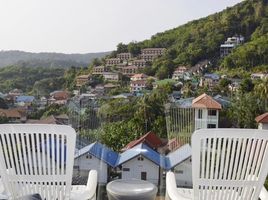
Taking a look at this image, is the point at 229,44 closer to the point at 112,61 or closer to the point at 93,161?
the point at 112,61

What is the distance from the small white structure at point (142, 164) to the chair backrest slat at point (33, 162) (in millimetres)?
1211

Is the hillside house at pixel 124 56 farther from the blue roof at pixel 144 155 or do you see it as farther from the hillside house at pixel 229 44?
the blue roof at pixel 144 155

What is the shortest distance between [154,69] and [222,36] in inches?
56.3

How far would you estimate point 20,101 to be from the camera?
4.27 m

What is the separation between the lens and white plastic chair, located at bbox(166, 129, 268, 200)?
1.71 meters

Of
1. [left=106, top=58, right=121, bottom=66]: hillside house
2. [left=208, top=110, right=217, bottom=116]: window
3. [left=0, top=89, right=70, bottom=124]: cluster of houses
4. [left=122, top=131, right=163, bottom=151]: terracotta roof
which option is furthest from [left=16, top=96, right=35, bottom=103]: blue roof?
[left=208, top=110, right=217, bottom=116]: window

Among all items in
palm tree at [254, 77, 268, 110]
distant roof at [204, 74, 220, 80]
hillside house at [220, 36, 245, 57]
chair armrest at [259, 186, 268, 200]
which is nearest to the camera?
chair armrest at [259, 186, 268, 200]

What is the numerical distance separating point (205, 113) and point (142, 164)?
0.68m

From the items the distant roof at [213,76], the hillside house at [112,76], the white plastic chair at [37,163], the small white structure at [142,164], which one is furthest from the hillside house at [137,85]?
the white plastic chair at [37,163]

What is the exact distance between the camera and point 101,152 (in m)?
3.05

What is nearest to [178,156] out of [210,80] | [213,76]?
[210,80]

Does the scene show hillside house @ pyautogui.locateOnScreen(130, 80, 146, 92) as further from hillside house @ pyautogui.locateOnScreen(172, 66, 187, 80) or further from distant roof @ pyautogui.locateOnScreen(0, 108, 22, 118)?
distant roof @ pyautogui.locateOnScreen(0, 108, 22, 118)

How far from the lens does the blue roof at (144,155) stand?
296 centimetres

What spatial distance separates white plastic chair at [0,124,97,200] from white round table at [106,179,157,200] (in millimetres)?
101
